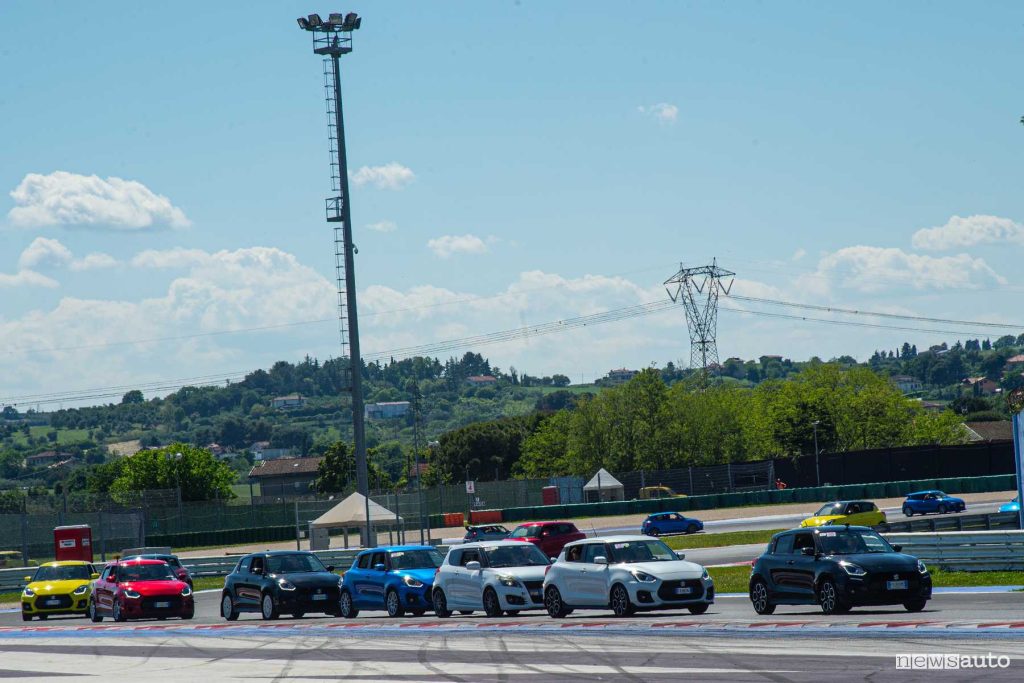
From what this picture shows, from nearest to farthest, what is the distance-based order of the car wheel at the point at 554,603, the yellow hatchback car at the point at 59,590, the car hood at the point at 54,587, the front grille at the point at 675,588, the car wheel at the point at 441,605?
the front grille at the point at 675,588, the car wheel at the point at 554,603, the car wheel at the point at 441,605, the yellow hatchback car at the point at 59,590, the car hood at the point at 54,587

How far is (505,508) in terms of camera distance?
87.0 m

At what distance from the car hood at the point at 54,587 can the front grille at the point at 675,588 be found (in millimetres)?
18441

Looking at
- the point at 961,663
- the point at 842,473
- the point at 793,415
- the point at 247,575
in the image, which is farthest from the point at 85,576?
the point at 793,415

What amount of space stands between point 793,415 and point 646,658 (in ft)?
352

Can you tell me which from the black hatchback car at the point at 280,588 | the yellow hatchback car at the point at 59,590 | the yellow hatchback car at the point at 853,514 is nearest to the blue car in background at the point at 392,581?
the black hatchback car at the point at 280,588

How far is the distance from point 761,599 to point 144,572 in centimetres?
1596

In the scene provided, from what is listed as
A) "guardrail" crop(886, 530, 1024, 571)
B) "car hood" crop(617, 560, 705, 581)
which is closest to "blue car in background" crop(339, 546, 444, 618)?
"car hood" crop(617, 560, 705, 581)

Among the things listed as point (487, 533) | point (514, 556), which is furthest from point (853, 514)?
point (514, 556)

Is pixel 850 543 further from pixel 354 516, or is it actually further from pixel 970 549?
pixel 354 516

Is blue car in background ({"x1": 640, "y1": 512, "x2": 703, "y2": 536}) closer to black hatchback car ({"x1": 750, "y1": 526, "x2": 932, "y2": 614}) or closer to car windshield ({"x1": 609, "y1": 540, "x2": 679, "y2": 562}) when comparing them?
car windshield ({"x1": 609, "y1": 540, "x2": 679, "y2": 562})

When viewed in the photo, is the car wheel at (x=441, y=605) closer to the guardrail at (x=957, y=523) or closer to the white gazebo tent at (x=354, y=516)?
the white gazebo tent at (x=354, y=516)

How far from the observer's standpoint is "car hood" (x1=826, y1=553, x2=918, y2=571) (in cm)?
2064

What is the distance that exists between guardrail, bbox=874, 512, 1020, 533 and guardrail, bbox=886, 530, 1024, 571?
9651mm

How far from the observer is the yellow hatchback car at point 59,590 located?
33969 mm
